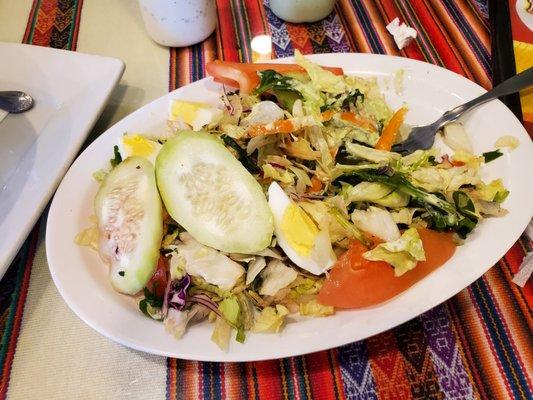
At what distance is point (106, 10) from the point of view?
7.09ft

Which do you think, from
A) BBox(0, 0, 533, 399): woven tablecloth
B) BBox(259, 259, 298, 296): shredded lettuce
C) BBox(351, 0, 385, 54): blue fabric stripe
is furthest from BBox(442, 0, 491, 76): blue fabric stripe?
BBox(259, 259, 298, 296): shredded lettuce

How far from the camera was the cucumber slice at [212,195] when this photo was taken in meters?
1.11

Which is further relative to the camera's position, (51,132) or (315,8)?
(315,8)

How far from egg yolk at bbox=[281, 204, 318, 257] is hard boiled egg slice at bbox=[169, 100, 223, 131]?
459 mm

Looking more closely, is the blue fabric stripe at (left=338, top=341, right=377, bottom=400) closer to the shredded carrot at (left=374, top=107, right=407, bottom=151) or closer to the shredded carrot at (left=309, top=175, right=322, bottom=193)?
the shredded carrot at (left=309, top=175, right=322, bottom=193)

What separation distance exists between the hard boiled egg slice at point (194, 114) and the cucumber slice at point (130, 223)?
9.7 inches

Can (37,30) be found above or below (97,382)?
above

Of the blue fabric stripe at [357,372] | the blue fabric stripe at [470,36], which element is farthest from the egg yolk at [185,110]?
the blue fabric stripe at [470,36]

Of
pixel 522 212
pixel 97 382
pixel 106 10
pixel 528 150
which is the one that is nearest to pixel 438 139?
pixel 528 150

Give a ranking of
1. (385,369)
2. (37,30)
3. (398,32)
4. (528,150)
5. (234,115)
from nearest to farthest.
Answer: (385,369), (528,150), (234,115), (398,32), (37,30)

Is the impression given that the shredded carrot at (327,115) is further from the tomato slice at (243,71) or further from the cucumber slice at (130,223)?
the cucumber slice at (130,223)

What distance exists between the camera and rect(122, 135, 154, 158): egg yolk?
133 centimetres

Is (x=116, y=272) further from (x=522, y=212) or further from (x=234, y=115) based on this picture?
(x=522, y=212)

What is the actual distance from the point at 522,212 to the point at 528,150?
225mm
